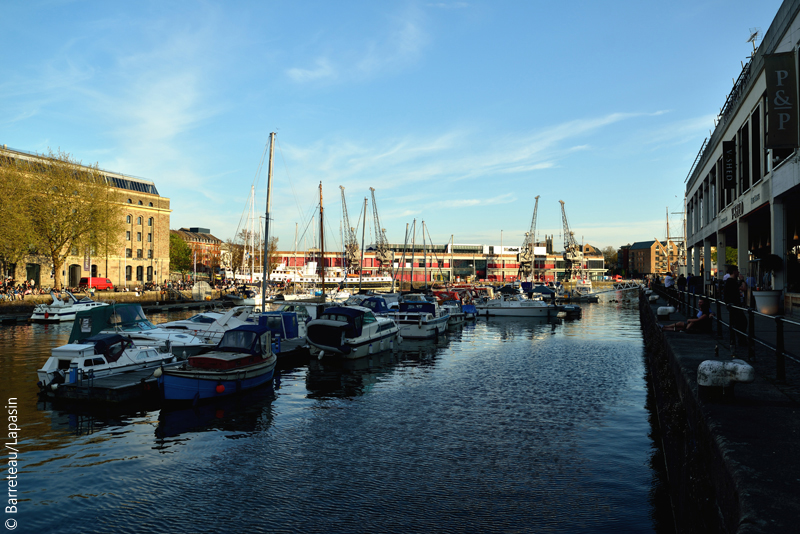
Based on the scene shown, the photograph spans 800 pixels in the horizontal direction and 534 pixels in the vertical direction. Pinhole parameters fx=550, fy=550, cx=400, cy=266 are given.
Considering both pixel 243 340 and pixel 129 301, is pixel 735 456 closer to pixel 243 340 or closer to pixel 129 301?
pixel 243 340

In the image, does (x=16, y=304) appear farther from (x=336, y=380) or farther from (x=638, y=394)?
(x=638, y=394)

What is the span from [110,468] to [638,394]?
679 inches

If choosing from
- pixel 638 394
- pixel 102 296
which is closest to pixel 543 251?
pixel 102 296

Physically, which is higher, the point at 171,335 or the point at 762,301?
the point at 762,301

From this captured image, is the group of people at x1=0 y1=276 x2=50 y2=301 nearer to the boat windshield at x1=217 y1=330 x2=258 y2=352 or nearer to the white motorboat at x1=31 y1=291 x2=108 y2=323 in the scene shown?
the white motorboat at x1=31 y1=291 x2=108 y2=323

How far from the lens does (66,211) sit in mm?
58500

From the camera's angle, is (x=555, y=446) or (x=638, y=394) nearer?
(x=555, y=446)

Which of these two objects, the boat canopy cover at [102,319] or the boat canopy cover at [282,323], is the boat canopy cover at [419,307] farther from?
the boat canopy cover at [102,319]

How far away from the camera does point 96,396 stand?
17.9 meters

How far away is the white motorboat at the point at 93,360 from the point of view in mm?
18547

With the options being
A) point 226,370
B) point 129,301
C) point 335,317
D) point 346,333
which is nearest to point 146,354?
point 226,370

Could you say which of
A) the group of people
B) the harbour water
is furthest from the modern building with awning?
the group of people

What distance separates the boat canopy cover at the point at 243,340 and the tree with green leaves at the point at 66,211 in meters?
44.8

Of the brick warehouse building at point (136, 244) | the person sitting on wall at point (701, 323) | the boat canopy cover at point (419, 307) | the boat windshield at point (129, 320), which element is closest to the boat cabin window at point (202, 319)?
the boat windshield at point (129, 320)
